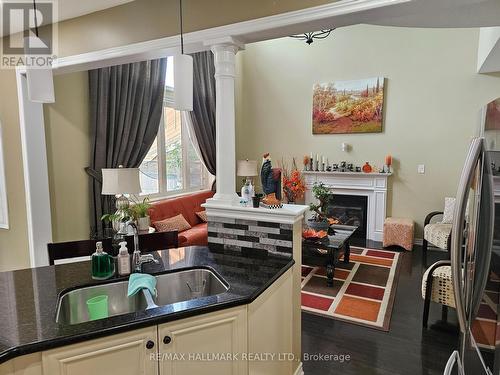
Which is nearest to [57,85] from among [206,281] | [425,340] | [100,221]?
[100,221]

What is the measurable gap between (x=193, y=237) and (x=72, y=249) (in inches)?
89.7

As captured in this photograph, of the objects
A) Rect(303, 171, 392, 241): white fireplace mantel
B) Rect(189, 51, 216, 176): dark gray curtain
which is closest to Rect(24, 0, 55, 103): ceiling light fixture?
Rect(189, 51, 216, 176): dark gray curtain

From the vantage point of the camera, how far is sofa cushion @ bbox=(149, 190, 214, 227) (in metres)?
4.64

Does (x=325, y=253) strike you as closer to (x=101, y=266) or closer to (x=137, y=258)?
(x=137, y=258)

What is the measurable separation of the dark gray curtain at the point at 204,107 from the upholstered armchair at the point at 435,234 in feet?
12.3

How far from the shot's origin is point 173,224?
4.57 meters

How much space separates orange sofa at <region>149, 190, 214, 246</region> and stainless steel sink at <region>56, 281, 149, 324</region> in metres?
2.47

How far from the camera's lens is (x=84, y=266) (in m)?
2.04

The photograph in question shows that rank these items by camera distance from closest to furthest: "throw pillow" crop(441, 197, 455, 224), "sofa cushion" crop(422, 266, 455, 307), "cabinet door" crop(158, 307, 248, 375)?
"cabinet door" crop(158, 307, 248, 375) → "sofa cushion" crop(422, 266, 455, 307) → "throw pillow" crop(441, 197, 455, 224)

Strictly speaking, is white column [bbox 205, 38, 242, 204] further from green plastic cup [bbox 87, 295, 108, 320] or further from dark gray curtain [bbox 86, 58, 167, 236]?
dark gray curtain [bbox 86, 58, 167, 236]

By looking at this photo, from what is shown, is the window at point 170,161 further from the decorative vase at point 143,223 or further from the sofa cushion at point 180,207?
the decorative vase at point 143,223

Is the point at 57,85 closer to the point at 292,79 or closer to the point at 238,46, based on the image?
the point at 238,46

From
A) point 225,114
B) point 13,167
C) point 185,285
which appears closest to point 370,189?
point 225,114

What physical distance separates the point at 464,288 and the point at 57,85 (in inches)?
161
